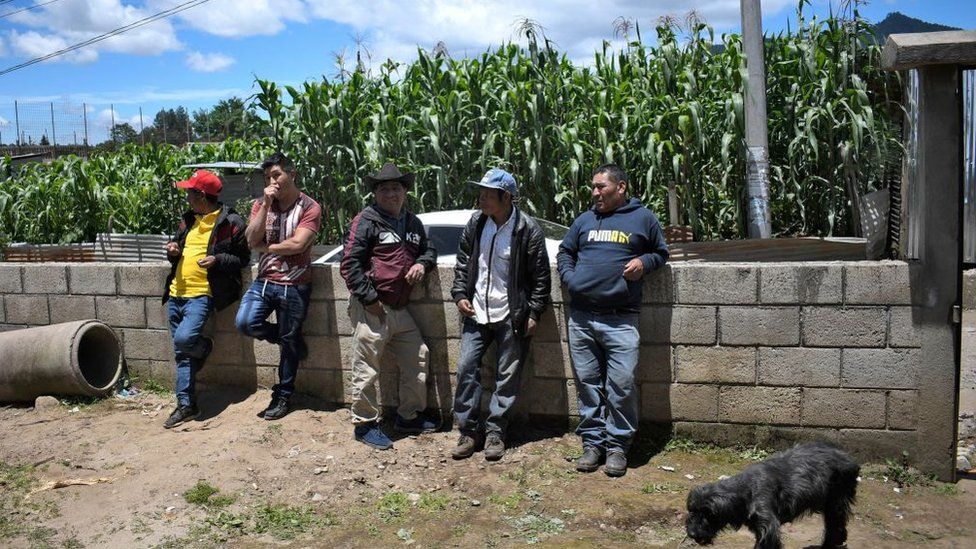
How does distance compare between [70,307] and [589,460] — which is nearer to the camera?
[589,460]

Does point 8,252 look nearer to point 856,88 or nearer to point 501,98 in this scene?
point 501,98

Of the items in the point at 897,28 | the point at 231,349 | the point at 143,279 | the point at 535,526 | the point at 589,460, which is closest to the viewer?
the point at 535,526

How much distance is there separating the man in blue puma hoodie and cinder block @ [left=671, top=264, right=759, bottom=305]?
0.74 ft

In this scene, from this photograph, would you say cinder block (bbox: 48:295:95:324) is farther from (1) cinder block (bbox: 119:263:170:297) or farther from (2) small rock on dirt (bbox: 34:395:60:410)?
(2) small rock on dirt (bbox: 34:395:60:410)

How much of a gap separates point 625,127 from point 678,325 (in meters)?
3.10

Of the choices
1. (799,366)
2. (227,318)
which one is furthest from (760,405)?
(227,318)

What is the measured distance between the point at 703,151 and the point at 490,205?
3.24 meters

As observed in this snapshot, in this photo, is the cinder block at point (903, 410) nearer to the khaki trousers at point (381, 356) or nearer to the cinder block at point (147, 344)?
the khaki trousers at point (381, 356)

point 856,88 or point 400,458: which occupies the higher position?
point 856,88

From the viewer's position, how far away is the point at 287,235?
6.11 m

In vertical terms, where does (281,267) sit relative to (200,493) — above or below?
above

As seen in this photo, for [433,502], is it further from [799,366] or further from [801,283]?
[801,283]

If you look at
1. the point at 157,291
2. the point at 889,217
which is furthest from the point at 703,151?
the point at 157,291

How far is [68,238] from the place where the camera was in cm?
1442
